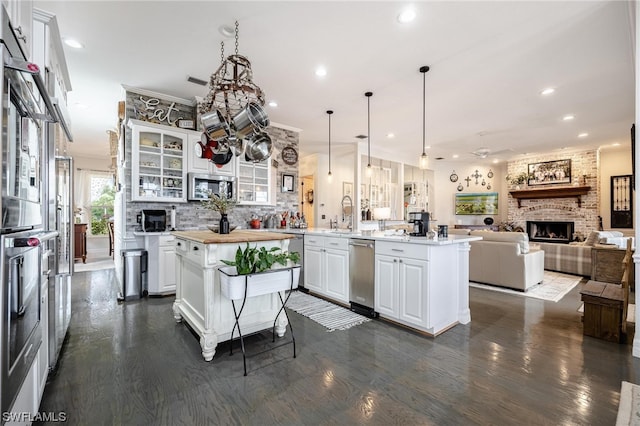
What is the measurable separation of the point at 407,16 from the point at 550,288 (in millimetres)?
4563

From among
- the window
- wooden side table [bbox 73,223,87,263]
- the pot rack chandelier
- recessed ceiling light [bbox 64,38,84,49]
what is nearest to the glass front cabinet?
recessed ceiling light [bbox 64,38,84,49]

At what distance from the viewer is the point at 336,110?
5035 mm

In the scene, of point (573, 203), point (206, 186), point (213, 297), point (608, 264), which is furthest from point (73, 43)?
point (573, 203)

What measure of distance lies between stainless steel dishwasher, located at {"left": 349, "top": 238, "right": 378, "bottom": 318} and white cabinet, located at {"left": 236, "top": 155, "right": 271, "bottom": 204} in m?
2.33

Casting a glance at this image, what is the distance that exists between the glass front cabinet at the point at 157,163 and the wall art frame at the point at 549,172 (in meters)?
9.80

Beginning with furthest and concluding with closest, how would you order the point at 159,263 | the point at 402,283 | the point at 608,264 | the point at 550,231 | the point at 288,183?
the point at 550,231, the point at 288,183, the point at 608,264, the point at 159,263, the point at 402,283

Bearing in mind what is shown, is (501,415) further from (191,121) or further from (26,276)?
(191,121)

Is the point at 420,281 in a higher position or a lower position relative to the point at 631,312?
higher

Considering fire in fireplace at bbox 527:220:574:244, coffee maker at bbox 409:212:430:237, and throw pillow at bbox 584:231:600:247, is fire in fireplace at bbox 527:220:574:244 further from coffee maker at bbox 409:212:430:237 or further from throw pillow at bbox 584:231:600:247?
coffee maker at bbox 409:212:430:237

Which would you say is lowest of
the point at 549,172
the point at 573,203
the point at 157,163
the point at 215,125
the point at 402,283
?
the point at 402,283

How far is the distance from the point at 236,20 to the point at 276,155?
307 centimetres

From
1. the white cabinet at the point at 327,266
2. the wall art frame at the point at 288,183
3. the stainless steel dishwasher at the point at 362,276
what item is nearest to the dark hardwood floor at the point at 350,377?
the stainless steel dishwasher at the point at 362,276

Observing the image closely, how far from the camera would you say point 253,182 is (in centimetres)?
519

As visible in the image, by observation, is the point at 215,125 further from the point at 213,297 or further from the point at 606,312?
the point at 606,312
